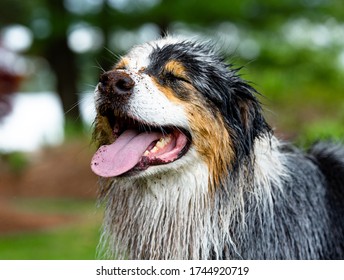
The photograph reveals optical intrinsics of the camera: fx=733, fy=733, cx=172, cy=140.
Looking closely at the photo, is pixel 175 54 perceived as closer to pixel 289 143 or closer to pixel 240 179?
pixel 240 179

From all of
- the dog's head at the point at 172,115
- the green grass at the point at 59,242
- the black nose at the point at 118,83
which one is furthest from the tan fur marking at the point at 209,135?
the green grass at the point at 59,242

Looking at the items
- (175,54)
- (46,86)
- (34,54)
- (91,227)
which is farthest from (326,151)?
(46,86)

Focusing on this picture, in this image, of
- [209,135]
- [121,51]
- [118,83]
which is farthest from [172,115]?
[121,51]

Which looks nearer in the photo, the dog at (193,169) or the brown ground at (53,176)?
the dog at (193,169)

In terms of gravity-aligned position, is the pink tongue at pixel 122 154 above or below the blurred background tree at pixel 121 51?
below

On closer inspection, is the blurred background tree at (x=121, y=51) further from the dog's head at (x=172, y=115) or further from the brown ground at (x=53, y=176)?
the dog's head at (x=172, y=115)

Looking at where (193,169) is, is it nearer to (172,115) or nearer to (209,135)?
(209,135)

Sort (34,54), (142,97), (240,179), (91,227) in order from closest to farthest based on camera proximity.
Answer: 1. (142,97)
2. (240,179)
3. (91,227)
4. (34,54)

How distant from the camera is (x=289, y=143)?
523cm

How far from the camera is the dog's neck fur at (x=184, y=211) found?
429 cm

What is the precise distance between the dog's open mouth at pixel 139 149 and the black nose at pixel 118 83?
7.5 inches

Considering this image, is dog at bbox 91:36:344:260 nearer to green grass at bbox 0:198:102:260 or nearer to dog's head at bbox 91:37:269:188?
dog's head at bbox 91:37:269:188

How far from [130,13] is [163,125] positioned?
12.2 m

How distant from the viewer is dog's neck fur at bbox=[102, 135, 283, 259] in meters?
4.29
